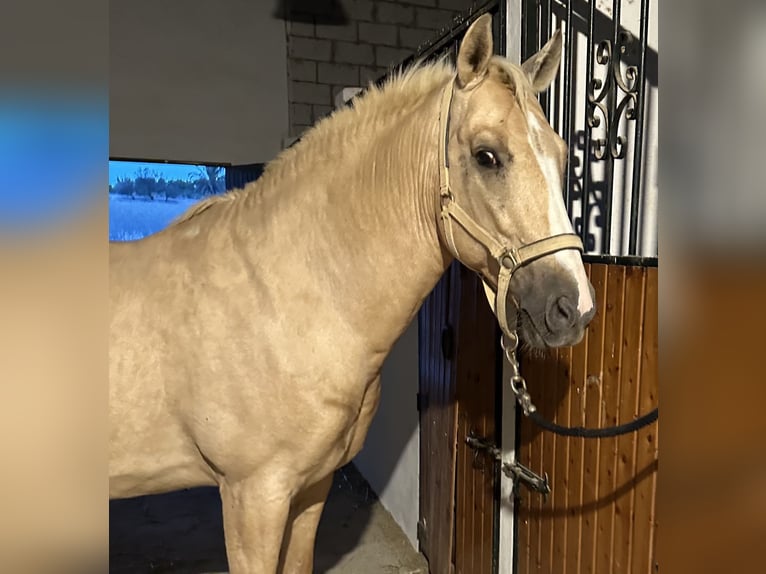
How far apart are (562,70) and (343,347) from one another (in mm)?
1138

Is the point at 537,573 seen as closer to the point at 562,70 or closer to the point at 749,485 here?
the point at 749,485

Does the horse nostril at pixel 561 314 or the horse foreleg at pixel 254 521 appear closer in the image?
the horse nostril at pixel 561 314

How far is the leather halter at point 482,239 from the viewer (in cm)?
115

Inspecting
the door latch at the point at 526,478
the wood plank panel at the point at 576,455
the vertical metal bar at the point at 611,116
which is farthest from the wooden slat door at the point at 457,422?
the vertical metal bar at the point at 611,116

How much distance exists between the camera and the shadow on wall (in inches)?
181

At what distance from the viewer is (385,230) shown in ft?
4.51

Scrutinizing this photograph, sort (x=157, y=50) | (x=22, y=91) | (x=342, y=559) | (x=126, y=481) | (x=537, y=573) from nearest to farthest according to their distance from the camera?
1. (x=22, y=91)
2. (x=126, y=481)
3. (x=537, y=573)
4. (x=342, y=559)
5. (x=157, y=50)

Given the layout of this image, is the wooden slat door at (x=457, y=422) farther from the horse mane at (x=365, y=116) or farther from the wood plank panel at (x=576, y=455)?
the horse mane at (x=365, y=116)

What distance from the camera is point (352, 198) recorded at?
1.39 metres

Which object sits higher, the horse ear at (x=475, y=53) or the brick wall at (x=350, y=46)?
the brick wall at (x=350, y=46)

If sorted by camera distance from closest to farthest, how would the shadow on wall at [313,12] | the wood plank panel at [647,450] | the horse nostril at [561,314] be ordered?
the horse nostril at [561,314]
the wood plank panel at [647,450]
the shadow on wall at [313,12]

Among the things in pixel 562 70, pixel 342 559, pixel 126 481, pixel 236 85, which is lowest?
pixel 342 559

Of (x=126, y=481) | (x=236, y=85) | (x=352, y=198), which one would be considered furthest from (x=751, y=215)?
(x=236, y=85)

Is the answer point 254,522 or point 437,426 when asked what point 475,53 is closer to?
point 254,522
